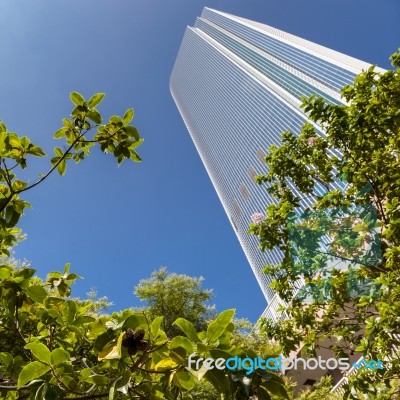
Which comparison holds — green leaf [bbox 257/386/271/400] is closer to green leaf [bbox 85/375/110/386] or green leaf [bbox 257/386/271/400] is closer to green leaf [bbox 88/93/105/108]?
green leaf [bbox 85/375/110/386]

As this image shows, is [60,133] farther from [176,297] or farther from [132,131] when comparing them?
[176,297]

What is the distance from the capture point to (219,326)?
4.46 ft

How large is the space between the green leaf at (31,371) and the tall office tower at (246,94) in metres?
55.9

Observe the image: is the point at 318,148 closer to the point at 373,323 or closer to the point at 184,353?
the point at 373,323

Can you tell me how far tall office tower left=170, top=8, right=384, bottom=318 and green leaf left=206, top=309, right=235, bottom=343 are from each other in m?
55.7

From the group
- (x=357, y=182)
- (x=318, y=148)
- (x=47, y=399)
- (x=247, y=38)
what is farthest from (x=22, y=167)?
(x=247, y=38)

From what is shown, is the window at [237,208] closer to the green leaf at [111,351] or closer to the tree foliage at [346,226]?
the tree foliage at [346,226]

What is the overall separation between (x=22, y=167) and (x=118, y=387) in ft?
6.21

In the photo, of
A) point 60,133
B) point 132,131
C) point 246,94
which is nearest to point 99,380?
point 132,131

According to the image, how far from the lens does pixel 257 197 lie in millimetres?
77062

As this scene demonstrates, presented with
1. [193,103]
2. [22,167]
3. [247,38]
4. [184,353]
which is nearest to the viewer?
[184,353]

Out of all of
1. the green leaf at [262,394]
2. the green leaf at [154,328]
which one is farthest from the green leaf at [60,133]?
the green leaf at [262,394]

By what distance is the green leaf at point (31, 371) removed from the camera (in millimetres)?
1272

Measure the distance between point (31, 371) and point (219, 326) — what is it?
719mm
